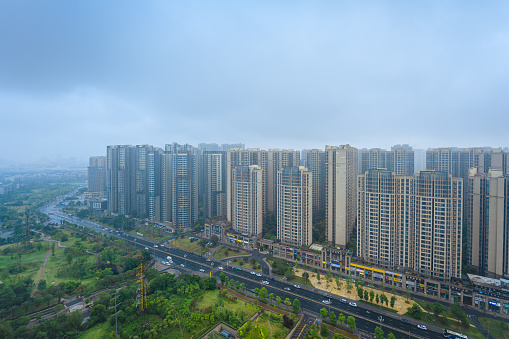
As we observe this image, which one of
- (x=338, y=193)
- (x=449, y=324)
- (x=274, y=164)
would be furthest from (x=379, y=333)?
(x=274, y=164)

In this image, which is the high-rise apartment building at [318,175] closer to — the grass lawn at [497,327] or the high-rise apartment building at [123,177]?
the grass lawn at [497,327]

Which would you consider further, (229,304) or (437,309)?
(229,304)

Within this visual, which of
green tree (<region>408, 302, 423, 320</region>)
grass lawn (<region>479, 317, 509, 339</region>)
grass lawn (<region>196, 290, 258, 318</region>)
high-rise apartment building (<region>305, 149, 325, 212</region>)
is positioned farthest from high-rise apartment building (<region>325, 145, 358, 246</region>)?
grass lawn (<region>196, 290, 258, 318</region>)

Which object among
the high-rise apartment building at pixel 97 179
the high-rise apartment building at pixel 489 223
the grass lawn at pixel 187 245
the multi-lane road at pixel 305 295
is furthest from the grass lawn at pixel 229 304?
the high-rise apartment building at pixel 97 179

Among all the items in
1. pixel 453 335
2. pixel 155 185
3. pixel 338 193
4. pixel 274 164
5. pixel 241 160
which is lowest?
pixel 453 335

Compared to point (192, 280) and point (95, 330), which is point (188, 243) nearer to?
point (192, 280)

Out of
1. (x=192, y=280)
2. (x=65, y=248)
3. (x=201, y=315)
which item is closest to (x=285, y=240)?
(x=192, y=280)

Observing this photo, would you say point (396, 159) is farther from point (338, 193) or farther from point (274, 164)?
point (274, 164)
